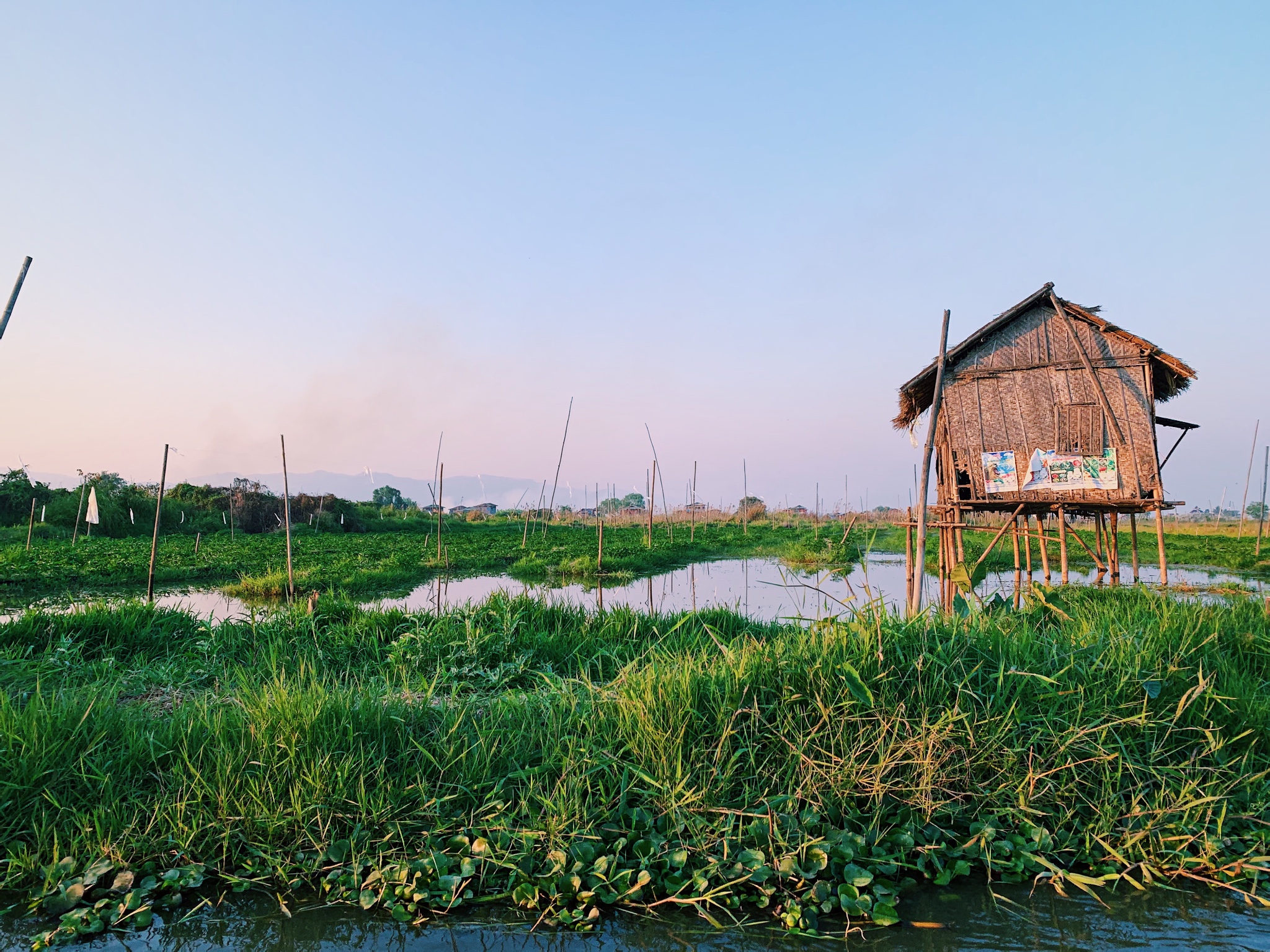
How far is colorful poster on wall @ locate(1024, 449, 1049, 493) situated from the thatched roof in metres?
1.80

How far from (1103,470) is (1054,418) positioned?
1027 mm

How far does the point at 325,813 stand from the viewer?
286 centimetres

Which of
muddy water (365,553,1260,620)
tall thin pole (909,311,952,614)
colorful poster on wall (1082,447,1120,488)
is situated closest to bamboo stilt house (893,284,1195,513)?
colorful poster on wall (1082,447,1120,488)

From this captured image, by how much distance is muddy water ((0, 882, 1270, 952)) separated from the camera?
7.84 ft

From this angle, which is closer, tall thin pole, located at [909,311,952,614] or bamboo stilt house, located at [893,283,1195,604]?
Result: tall thin pole, located at [909,311,952,614]

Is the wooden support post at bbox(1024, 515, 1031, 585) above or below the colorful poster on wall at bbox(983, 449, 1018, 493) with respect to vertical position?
below

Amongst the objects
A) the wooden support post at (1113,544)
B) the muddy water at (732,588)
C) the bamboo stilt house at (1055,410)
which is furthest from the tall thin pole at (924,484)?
the wooden support post at (1113,544)

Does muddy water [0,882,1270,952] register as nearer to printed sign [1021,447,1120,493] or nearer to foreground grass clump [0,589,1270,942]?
foreground grass clump [0,589,1270,942]

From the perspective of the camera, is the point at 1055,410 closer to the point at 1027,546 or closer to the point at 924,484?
the point at 1027,546

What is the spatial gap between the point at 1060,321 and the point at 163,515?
31.3 m

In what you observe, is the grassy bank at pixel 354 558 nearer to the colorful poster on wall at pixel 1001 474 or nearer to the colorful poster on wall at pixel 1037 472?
the colorful poster on wall at pixel 1001 474

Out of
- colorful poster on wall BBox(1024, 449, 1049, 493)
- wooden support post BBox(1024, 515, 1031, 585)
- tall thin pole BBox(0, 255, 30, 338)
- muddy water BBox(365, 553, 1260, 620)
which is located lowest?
muddy water BBox(365, 553, 1260, 620)

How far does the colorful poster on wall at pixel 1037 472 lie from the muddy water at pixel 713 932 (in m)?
8.80

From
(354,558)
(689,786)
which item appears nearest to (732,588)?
(354,558)
